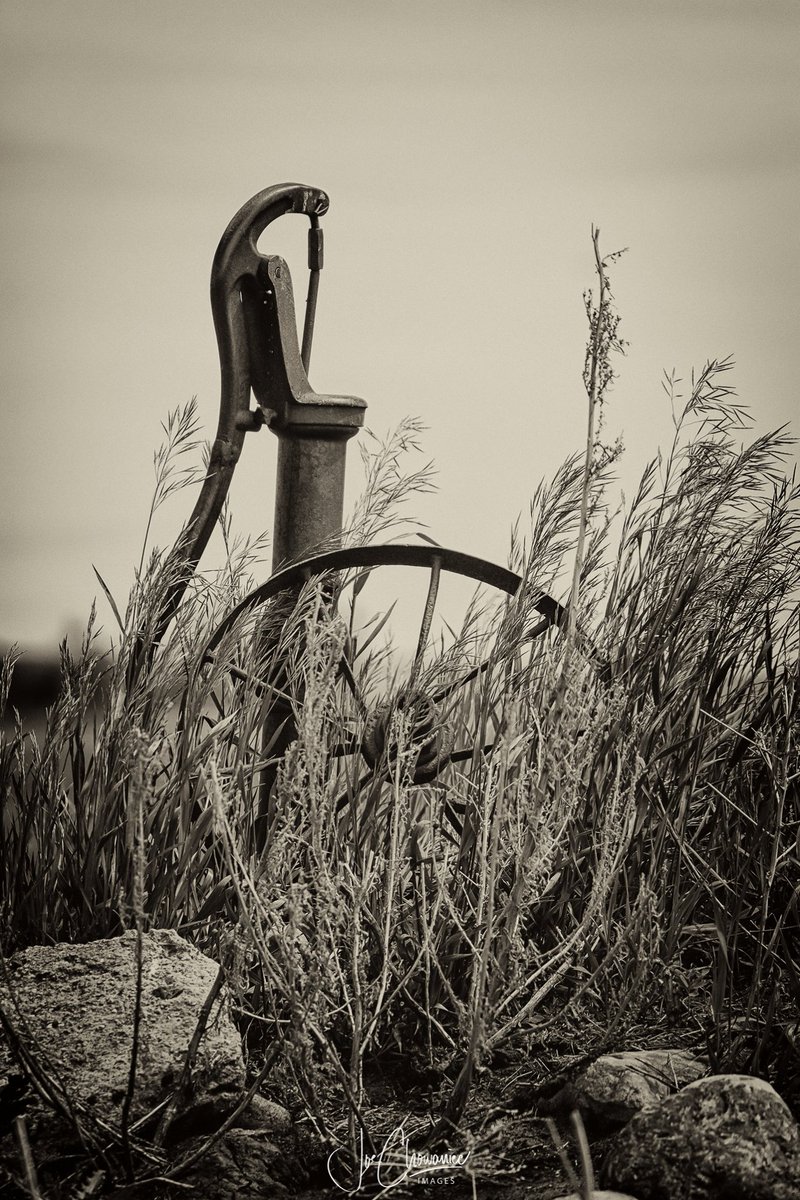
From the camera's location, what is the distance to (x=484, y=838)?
1.39 m

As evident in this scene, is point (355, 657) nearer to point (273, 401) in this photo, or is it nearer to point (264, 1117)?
point (273, 401)

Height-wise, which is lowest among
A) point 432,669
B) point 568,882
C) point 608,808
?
point 568,882

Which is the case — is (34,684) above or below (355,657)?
below

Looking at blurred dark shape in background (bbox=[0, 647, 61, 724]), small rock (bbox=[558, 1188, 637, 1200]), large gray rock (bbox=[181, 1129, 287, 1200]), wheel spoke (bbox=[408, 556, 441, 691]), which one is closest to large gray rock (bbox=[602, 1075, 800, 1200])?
small rock (bbox=[558, 1188, 637, 1200])

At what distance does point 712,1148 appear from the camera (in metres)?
1.22

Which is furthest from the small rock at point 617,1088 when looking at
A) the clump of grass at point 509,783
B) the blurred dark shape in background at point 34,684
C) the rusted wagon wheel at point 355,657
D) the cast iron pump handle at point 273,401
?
the blurred dark shape in background at point 34,684

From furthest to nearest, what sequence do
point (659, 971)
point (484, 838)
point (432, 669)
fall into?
point (659, 971) → point (432, 669) → point (484, 838)

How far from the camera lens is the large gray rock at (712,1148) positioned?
120cm

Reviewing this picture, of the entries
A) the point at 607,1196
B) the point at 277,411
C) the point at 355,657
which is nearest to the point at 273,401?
the point at 277,411

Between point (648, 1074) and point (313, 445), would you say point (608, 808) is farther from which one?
point (313, 445)

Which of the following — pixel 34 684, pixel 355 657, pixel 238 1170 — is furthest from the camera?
pixel 34 684

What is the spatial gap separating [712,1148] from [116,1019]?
74cm

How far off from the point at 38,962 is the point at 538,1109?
0.70 meters

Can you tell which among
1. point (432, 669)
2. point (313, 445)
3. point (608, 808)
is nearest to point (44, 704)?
point (313, 445)
